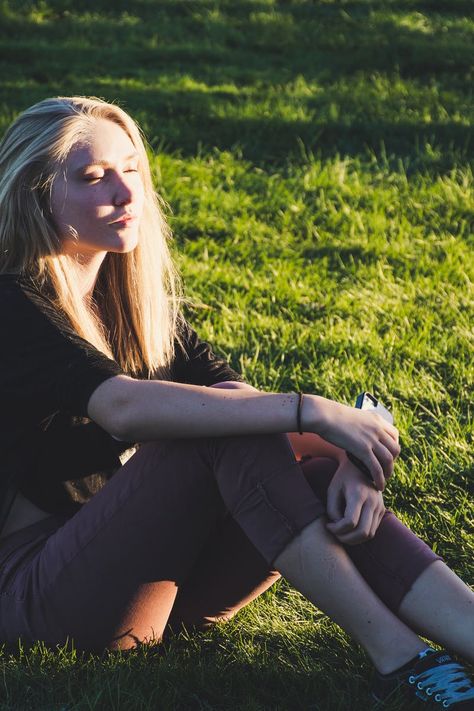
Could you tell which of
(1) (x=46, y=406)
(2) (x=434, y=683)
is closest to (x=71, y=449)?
(1) (x=46, y=406)

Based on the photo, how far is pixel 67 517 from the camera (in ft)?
8.80

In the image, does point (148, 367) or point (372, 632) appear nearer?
point (372, 632)

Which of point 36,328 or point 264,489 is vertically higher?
point 36,328

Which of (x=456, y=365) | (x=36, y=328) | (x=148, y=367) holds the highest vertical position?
(x=36, y=328)

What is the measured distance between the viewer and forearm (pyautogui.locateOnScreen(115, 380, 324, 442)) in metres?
2.39

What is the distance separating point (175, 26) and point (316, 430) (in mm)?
7908

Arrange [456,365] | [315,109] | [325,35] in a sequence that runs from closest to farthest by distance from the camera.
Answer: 1. [456,365]
2. [315,109]
3. [325,35]

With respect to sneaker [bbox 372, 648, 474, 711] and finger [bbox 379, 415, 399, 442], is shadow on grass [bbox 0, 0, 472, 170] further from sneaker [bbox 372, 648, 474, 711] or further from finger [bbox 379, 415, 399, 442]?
sneaker [bbox 372, 648, 474, 711]

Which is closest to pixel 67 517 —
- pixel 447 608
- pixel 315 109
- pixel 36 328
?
pixel 36 328

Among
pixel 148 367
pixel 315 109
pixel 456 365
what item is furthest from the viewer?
pixel 315 109

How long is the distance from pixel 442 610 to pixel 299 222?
3.87m

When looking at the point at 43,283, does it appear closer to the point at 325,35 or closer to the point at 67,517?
the point at 67,517


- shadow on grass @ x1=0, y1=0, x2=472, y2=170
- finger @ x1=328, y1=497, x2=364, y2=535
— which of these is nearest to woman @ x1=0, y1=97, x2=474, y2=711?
finger @ x1=328, y1=497, x2=364, y2=535

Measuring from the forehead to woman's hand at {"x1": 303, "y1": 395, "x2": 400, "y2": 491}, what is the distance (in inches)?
36.3
